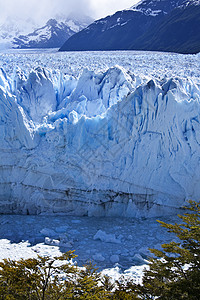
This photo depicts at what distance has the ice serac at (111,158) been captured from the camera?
713 cm

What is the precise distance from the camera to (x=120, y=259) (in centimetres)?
562

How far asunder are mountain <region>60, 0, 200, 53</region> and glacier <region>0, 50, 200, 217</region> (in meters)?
31.8

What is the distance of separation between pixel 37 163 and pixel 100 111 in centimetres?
249

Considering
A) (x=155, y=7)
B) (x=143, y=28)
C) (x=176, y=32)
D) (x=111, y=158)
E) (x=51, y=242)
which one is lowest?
(x=51, y=242)

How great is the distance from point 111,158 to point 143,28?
43354 mm

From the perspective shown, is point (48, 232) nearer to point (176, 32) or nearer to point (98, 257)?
point (98, 257)

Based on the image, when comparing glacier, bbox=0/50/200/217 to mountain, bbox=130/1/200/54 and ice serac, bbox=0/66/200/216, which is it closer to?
ice serac, bbox=0/66/200/216

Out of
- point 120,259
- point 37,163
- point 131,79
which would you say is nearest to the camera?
point 120,259

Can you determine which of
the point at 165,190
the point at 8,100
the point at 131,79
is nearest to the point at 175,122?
the point at 165,190

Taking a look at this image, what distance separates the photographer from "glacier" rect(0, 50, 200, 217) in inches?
281

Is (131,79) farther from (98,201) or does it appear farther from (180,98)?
(98,201)

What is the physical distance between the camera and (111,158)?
742 centimetres

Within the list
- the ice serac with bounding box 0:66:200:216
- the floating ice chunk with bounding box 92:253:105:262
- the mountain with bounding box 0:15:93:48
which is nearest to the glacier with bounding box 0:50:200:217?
the ice serac with bounding box 0:66:200:216

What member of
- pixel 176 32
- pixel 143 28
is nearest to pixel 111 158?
pixel 176 32
